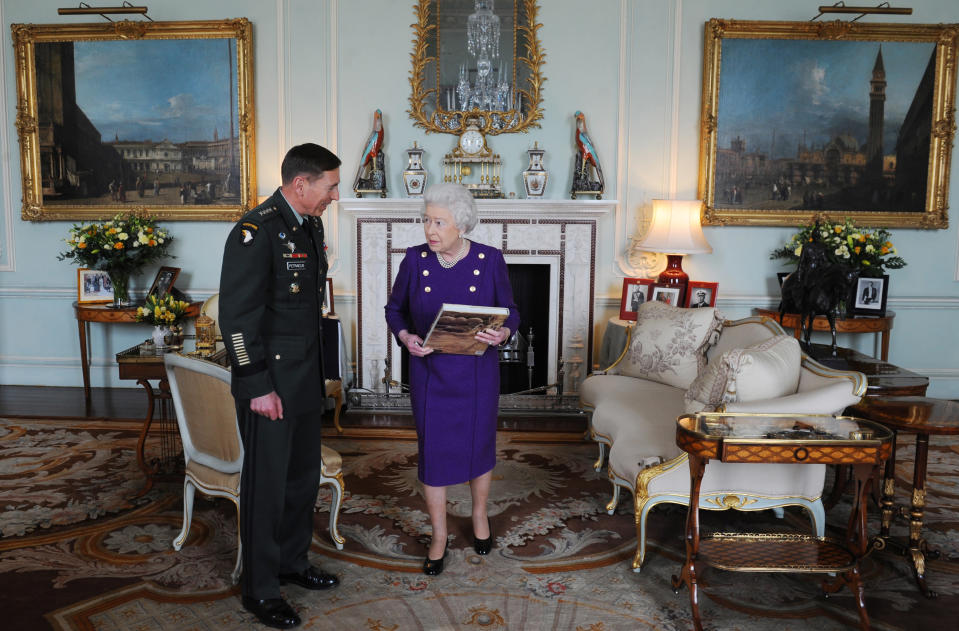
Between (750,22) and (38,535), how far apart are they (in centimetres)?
612

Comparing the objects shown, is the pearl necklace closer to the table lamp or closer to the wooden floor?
the wooden floor

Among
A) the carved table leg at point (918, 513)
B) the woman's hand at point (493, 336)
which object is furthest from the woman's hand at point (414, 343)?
the carved table leg at point (918, 513)

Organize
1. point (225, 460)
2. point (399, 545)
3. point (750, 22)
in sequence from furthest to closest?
point (750, 22)
point (399, 545)
point (225, 460)

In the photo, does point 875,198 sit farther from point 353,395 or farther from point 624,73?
point 353,395

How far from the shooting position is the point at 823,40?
19.5 ft

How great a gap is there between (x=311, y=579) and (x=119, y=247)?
3.99 metres

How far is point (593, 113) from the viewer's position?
607 centimetres

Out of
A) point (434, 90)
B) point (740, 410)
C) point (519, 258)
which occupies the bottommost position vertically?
point (740, 410)

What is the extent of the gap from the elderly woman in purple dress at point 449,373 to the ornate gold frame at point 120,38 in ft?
12.1

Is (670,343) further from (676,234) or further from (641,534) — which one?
(641,534)

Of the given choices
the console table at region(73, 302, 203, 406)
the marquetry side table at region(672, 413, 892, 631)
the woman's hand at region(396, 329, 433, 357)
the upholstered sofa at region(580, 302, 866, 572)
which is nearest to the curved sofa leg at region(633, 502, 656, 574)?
the upholstered sofa at region(580, 302, 866, 572)

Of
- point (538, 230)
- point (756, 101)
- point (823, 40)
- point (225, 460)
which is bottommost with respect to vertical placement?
point (225, 460)

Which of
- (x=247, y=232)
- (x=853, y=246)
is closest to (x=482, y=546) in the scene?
(x=247, y=232)

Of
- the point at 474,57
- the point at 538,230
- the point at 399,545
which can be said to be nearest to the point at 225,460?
the point at 399,545
